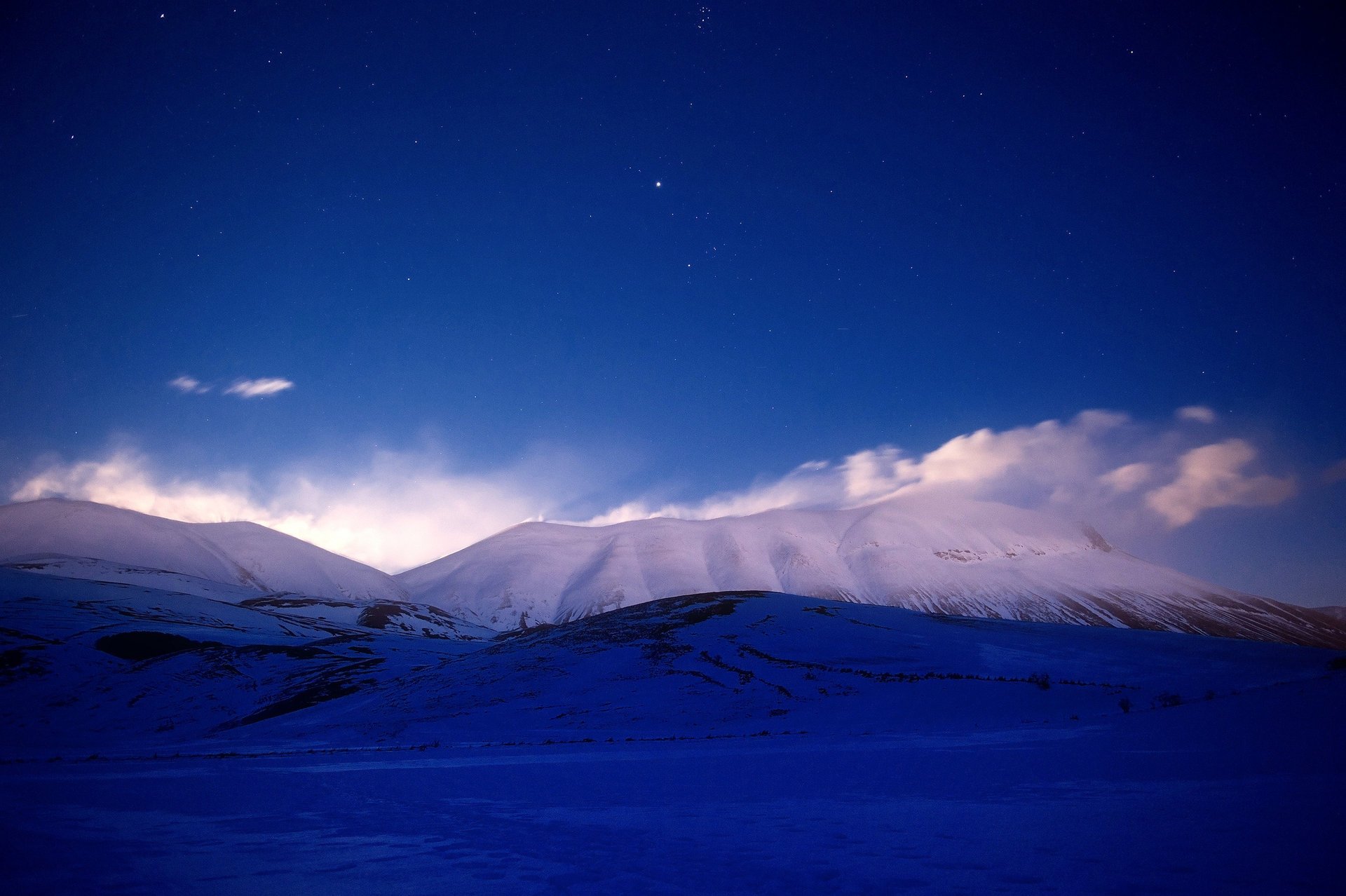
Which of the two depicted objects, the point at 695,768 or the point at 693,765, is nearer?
the point at 695,768

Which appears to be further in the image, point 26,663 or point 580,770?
point 26,663

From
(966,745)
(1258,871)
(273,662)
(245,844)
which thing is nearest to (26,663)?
(273,662)

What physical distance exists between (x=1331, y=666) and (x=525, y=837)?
57.3 metres

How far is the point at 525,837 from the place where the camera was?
10555 mm

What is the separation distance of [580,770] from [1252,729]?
1963 centimetres

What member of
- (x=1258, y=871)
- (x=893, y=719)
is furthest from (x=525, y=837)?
(x=893, y=719)

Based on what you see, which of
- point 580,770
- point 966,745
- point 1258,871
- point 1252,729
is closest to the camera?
point 1258,871

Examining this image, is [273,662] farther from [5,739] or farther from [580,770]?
[580,770]

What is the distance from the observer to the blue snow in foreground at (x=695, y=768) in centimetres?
818

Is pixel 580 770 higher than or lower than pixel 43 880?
lower

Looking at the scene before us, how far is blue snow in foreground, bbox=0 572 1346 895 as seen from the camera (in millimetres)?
8180

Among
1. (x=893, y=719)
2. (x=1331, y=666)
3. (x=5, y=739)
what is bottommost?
(x=5, y=739)

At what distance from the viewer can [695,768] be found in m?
19.7

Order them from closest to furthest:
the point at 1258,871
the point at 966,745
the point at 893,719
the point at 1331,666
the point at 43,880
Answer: the point at 1258,871
the point at 43,880
the point at 966,745
the point at 893,719
the point at 1331,666
